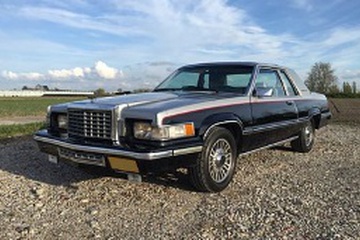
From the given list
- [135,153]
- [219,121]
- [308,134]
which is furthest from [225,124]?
[308,134]

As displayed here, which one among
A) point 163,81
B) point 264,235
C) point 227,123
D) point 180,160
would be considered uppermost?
point 163,81

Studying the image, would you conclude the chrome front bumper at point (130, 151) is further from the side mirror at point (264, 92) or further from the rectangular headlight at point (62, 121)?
the side mirror at point (264, 92)

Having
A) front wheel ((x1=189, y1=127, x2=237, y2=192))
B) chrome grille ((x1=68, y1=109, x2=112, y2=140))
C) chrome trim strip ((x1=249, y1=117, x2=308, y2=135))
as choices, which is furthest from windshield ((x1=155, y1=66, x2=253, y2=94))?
chrome grille ((x1=68, y1=109, x2=112, y2=140))

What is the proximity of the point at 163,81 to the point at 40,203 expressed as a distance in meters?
2.96

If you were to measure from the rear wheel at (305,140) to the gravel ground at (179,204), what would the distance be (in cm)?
94

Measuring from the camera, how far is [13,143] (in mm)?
8992

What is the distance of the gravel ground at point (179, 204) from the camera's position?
3658 mm

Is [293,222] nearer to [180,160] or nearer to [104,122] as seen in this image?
[180,160]

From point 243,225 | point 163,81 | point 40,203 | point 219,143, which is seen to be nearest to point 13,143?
point 163,81

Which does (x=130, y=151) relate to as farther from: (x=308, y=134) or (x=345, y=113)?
(x=345, y=113)

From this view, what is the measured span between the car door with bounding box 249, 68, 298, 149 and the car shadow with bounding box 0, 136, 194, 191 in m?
1.18

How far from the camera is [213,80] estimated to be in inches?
240

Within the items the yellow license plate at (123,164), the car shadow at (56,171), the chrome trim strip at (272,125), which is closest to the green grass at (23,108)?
the car shadow at (56,171)

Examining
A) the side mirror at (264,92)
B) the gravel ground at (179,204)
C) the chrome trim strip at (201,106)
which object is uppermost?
the side mirror at (264,92)
